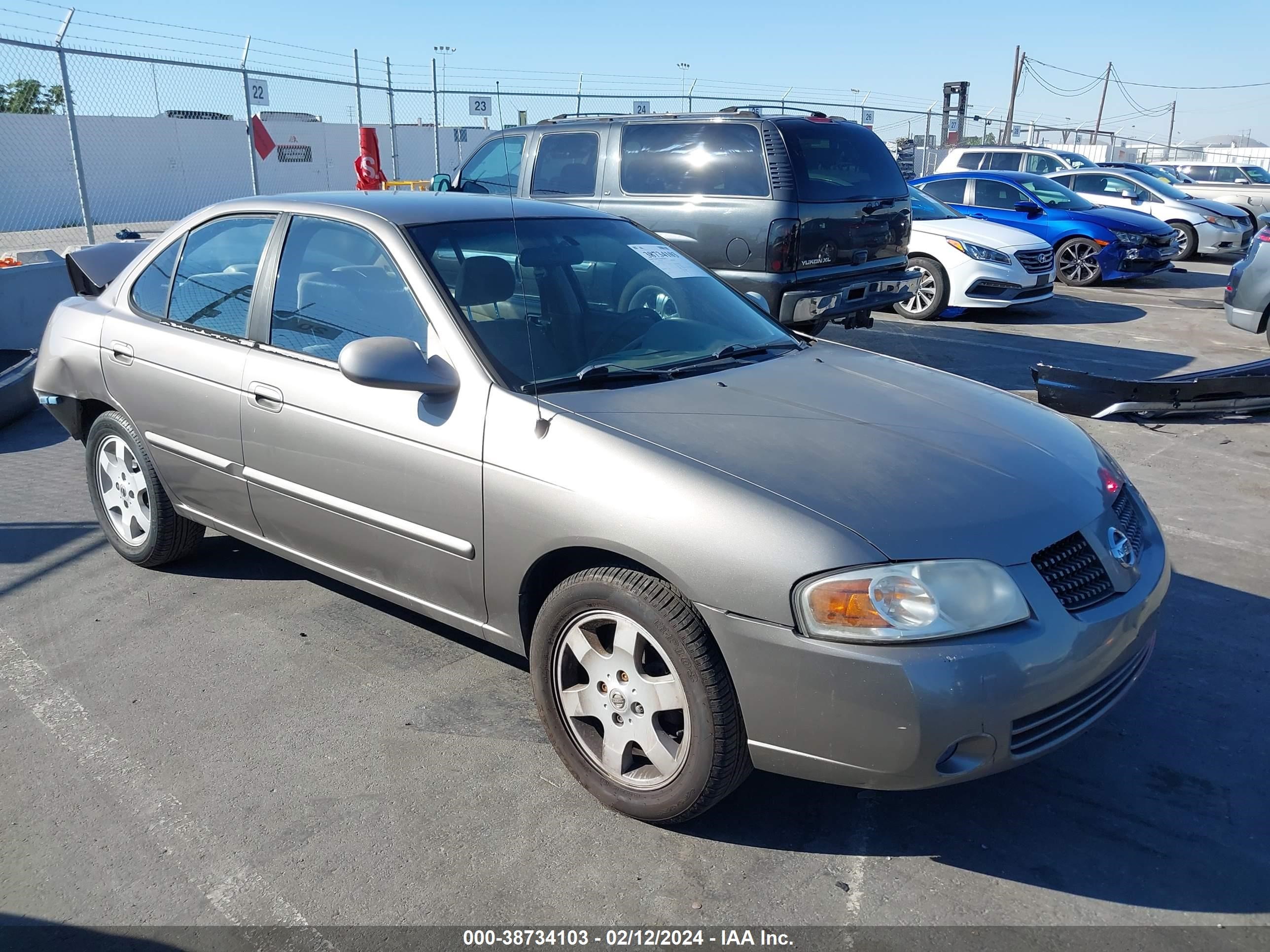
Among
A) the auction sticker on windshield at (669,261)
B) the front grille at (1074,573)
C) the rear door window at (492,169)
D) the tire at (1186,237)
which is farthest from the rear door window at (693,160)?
the tire at (1186,237)

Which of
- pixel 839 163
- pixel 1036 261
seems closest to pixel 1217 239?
pixel 1036 261

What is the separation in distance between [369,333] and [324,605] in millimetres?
1358

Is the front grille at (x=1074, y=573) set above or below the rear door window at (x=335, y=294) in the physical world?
below

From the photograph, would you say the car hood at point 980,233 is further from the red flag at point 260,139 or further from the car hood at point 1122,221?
the red flag at point 260,139

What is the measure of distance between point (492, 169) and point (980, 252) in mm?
5409

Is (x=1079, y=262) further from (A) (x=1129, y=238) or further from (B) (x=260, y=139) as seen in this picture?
(B) (x=260, y=139)

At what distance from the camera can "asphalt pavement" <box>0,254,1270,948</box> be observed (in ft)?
8.30

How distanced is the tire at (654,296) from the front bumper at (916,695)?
1.56 metres

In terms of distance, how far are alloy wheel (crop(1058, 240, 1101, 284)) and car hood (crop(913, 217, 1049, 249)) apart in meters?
3.17

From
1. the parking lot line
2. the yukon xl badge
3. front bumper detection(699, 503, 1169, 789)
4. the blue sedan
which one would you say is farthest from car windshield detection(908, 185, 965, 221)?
the parking lot line

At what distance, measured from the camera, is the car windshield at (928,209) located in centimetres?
Answer: 1135

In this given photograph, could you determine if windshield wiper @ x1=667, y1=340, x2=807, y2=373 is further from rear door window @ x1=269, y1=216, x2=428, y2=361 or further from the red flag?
the red flag

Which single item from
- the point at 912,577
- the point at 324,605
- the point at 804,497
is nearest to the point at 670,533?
the point at 804,497

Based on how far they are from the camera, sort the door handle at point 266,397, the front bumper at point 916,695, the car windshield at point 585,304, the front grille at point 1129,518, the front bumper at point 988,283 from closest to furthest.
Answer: the front bumper at point 916,695, the front grille at point 1129,518, the car windshield at point 585,304, the door handle at point 266,397, the front bumper at point 988,283
